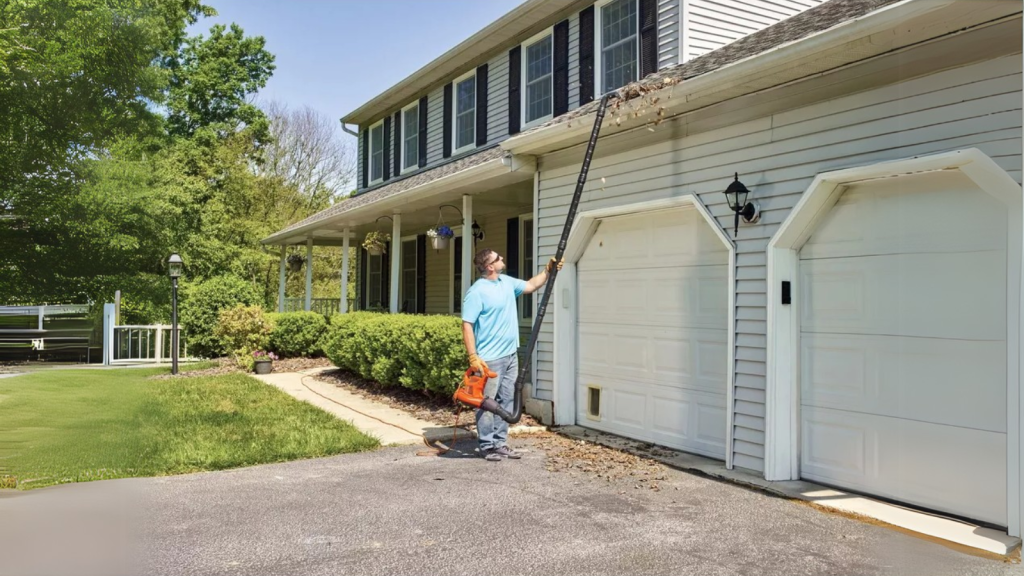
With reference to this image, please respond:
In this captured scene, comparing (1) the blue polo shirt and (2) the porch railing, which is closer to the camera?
(1) the blue polo shirt

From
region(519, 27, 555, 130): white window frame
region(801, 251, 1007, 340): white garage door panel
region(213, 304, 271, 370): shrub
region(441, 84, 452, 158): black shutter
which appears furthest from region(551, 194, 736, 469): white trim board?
region(213, 304, 271, 370): shrub

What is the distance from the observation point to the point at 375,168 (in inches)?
655

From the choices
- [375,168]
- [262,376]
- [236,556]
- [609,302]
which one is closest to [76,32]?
[236,556]

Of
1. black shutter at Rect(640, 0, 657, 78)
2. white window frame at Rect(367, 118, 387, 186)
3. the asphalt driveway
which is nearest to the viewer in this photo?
the asphalt driveway

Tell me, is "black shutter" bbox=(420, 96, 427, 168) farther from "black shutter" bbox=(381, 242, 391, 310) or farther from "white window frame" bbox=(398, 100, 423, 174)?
"black shutter" bbox=(381, 242, 391, 310)

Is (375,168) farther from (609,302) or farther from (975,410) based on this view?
(975,410)

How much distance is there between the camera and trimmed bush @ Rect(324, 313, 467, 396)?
829cm

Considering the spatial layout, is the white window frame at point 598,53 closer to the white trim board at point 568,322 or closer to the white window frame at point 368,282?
the white trim board at point 568,322

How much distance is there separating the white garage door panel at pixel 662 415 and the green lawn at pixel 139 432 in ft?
8.14

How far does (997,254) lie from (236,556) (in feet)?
15.3

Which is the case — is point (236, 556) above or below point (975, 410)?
below

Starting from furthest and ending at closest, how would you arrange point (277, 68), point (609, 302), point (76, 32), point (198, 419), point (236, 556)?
point (277, 68) → point (198, 419) → point (609, 302) → point (76, 32) → point (236, 556)

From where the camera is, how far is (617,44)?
9320mm

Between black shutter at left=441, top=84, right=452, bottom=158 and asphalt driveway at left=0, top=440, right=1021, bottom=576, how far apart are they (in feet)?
29.8
